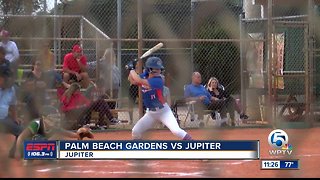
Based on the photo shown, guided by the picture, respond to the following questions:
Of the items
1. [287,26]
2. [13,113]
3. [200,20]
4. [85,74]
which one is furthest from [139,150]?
[287,26]

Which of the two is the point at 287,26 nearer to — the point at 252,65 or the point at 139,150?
the point at 252,65

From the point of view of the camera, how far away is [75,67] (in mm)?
8031

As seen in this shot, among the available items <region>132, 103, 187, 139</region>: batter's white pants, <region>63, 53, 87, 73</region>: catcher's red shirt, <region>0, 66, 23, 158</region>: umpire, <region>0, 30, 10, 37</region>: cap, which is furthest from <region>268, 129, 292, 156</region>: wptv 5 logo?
<region>63, 53, 87, 73</region>: catcher's red shirt

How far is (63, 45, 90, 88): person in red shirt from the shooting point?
7.75 metres

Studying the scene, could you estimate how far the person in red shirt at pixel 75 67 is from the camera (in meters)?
7.75

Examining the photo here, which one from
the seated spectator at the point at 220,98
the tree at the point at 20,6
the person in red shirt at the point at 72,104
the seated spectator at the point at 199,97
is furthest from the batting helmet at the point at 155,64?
the tree at the point at 20,6

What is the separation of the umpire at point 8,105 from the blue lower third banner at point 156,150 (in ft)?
Result: 1.89

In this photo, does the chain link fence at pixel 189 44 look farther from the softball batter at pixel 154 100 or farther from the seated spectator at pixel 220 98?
the softball batter at pixel 154 100

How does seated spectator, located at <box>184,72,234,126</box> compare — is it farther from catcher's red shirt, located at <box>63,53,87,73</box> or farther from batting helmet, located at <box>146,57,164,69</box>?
catcher's red shirt, located at <box>63,53,87,73</box>

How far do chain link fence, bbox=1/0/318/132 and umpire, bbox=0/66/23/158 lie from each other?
0.92ft

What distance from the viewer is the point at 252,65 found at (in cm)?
885

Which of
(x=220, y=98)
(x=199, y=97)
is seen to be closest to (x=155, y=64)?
(x=199, y=97)

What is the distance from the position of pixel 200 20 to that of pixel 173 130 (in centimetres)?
118
